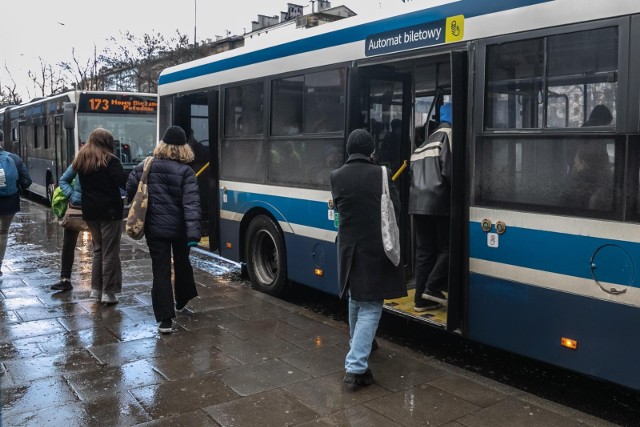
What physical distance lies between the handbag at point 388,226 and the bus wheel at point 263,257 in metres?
2.90

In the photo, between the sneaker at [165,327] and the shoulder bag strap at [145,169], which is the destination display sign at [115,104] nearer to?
the shoulder bag strap at [145,169]

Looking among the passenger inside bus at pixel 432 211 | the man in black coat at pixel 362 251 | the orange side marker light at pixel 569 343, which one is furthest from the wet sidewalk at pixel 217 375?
the passenger inside bus at pixel 432 211

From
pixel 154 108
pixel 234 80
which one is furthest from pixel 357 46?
pixel 154 108

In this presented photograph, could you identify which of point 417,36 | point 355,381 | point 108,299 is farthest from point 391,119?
point 108,299

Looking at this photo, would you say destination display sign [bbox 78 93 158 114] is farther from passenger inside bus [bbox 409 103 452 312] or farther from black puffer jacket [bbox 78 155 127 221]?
passenger inside bus [bbox 409 103 452 312]

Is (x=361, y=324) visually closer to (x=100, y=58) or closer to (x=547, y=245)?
(x=547, y=245)

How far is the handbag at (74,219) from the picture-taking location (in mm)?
7129

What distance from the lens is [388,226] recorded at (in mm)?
4426

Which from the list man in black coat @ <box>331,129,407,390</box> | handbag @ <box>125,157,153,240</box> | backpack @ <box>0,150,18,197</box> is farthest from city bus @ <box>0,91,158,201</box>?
man in black coat @ <box>331,129,407,390</box>

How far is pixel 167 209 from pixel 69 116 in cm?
969

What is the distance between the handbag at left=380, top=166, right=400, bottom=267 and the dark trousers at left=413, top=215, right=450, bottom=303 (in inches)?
42.4

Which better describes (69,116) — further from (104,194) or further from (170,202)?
(170,202)

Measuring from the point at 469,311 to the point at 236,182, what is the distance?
385 cm

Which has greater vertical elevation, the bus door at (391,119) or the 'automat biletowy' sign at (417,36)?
the 'automat biletowy' sign at (417,36)
